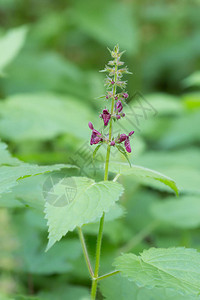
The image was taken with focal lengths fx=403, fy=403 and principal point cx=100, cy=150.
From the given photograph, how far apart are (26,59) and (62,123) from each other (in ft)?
7.90

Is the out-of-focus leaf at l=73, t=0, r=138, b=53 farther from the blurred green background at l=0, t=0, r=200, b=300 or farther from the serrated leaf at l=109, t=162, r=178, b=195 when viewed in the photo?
the serrated leaf at l=109, t=162, r=178, b=195

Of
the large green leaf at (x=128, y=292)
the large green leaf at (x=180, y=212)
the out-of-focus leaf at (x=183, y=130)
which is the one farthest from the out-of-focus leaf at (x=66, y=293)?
the out-of-focus leaf at (x=183, y=130)

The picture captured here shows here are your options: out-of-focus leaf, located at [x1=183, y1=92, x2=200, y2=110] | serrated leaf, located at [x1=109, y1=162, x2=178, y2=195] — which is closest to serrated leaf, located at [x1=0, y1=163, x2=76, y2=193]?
serrated leaf, located at [x1=109, y1=162, x2=178, y2=195]

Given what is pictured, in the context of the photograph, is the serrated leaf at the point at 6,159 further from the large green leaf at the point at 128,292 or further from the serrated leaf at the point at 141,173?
the large green leaf at the point at 128,292

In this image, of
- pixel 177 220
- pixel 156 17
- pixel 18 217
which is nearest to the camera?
pixel 177 220

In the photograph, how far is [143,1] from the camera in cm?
654

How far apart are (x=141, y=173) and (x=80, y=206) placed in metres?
0.27

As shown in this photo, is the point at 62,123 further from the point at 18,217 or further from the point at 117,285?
the point at 117,285

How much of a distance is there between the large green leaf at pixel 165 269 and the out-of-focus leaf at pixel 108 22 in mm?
4082

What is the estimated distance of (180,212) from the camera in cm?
254

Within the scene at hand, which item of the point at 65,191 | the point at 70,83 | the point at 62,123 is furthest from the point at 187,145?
the point at 65,191

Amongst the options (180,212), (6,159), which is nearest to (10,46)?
(180,212)

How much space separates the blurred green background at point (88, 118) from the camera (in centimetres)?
224

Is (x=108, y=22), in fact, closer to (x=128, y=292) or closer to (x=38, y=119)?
(x=38, y=119)
